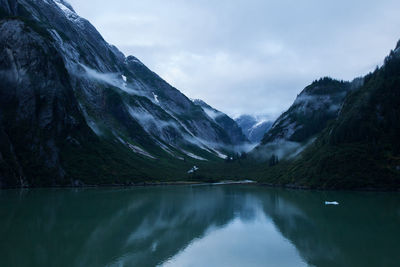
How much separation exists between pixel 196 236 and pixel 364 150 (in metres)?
92.3

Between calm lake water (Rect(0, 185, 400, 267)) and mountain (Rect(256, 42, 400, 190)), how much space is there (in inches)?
1632

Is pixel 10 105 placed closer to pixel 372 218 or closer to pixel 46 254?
pixel 46 254

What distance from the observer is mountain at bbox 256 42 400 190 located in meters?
106

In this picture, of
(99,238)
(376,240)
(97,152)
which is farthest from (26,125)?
(376,240)

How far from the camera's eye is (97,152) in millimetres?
156375

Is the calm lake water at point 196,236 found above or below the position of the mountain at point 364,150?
below

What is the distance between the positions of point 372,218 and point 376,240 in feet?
57.5

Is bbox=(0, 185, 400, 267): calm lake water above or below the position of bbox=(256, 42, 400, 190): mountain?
below

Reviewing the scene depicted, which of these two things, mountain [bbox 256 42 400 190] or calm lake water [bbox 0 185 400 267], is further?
mountain [bbox 256 42 400 190]

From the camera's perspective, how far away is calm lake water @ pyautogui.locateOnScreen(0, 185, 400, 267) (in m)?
32.2

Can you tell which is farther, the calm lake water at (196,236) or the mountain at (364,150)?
the mountain at (364,150)

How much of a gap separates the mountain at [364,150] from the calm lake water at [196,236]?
4145 centimetres

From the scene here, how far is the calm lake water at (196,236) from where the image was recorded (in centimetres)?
3225

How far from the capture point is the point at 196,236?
44312 millimetres
